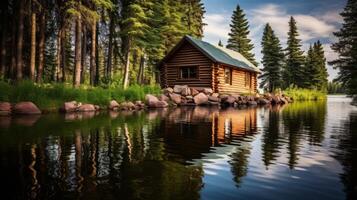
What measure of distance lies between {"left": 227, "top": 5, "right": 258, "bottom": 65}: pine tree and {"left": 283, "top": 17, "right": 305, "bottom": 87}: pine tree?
801cm

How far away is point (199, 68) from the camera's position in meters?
31.0

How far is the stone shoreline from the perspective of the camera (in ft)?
53.8

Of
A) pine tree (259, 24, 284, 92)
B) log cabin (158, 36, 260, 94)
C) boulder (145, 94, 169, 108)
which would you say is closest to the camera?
boulder (145, 94, 169, 108)

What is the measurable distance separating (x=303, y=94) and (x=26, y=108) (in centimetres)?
4813

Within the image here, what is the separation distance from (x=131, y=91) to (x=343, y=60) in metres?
25.2

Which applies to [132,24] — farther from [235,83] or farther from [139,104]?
[235,83]

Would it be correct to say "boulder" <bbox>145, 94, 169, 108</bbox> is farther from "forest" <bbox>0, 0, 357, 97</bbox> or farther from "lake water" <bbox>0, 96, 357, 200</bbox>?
"lake water" <bbox>0, 96, 357, 200</bbox>

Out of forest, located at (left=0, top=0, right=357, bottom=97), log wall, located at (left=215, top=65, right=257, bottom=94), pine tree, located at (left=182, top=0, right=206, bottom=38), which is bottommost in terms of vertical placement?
log wall, located at (left=215, top=65, right=257, bottom=94)

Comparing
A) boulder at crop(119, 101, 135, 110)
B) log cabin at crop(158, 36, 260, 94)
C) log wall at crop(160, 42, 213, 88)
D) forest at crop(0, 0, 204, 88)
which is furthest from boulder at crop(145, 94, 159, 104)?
log wall at crop(160, 42, 213, 88)

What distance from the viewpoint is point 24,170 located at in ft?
16.9

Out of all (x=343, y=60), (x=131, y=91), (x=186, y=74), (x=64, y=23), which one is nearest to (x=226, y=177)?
(x=131, y=91)

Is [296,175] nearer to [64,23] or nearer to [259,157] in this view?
[259,157]

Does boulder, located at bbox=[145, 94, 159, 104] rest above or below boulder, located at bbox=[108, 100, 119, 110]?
above

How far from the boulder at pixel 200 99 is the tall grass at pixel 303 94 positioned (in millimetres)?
24015
